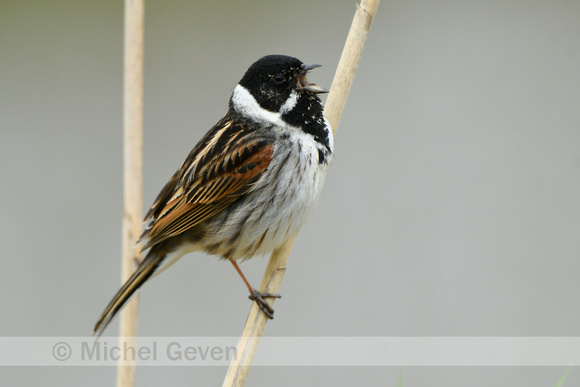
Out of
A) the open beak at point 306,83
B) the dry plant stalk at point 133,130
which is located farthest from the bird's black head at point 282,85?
the dry plant stalk at point 133,130

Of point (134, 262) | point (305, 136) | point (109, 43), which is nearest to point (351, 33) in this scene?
point (305, 136)

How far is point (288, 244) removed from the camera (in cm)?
265

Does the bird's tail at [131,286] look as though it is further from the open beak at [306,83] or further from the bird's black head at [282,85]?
the open beak at [306,83]

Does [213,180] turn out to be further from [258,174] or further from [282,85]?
[282,85]

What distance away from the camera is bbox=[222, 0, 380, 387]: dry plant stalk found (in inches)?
83.7

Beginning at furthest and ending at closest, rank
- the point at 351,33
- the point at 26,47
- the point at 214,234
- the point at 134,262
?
1. the point at 26,47
2. the point at 214,234
3. the point at 134,262
4. the point at 351,33

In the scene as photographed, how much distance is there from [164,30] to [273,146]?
176 centimetres

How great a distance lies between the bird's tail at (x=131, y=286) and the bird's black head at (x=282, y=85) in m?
0.73

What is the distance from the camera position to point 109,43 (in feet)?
13.4

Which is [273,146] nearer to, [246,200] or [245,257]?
[246,200]

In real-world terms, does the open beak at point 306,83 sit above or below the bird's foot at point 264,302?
above

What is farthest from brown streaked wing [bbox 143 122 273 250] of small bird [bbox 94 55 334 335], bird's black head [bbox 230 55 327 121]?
bird's black head [bbox 230 55 327 121]

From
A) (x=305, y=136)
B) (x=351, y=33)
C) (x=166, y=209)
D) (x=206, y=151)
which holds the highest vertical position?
(x=351, y=33)

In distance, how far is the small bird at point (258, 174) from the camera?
8.51ft
